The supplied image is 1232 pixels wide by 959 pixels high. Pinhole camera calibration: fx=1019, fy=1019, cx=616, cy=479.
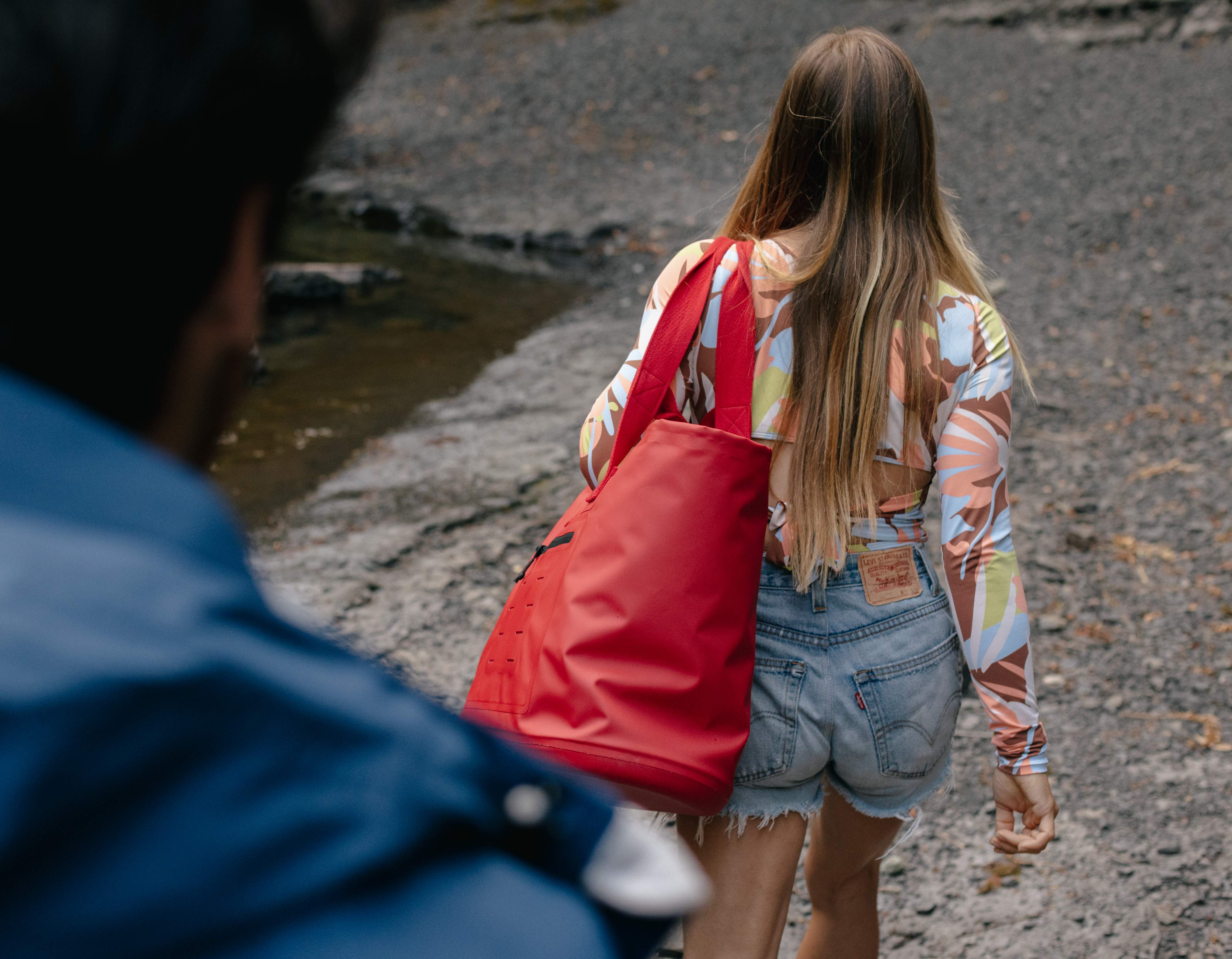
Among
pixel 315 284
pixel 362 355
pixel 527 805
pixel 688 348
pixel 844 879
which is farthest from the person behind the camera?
pixel 315 284

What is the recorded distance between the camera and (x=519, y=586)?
1838 mm

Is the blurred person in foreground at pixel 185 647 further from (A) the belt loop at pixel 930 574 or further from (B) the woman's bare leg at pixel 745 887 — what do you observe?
(A) the belt loop at pixel 930 574

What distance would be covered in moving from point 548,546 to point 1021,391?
520 cm

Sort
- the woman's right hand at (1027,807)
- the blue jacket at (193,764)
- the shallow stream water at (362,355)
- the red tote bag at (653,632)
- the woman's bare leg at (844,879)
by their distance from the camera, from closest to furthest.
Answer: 1. the blue jacket at (193,764)
2. the red tote bag at (653,632)
3. the woman's right hand at (1027,807)
4. the woman's bare leg at (844,879)
5. the shallow stream water at (362,355)

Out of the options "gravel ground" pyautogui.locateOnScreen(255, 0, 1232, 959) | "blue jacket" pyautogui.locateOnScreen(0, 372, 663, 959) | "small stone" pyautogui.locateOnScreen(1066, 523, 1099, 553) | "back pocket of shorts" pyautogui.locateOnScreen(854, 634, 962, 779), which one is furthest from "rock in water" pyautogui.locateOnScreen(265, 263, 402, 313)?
"blue jacket" pyautogui.locateOnScreen(0, 372, 663, 959)

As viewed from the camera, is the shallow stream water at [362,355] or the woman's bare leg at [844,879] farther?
the shallow stream water at [362,355]

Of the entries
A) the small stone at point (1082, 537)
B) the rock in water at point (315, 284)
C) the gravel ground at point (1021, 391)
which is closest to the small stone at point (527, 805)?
the gravel ground at point (1021, 391)

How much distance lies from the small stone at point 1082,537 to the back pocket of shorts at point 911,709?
9.91 ft

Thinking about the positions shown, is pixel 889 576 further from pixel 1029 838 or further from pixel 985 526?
pixel 1029 838

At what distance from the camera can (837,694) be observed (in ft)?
5.98

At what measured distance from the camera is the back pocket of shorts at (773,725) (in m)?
1.81

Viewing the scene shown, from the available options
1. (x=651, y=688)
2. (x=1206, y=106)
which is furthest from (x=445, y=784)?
(x=1206, y=106)

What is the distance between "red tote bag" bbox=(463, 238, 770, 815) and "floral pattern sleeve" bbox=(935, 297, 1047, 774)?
A: 420mm

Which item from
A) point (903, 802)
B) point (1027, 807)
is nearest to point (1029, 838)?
point (1027, 807)
